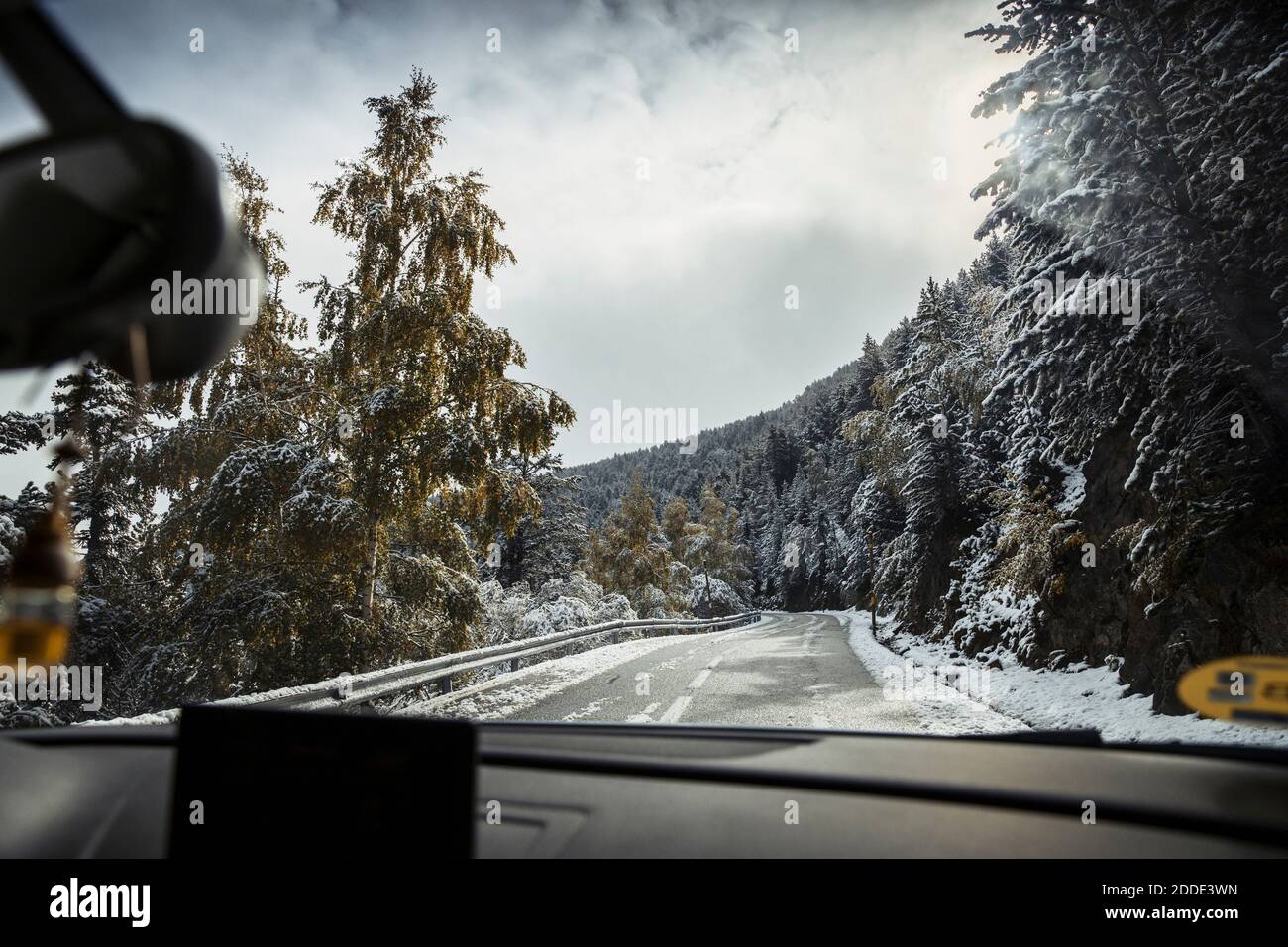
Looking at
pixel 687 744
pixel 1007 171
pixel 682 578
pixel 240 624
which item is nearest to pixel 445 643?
pixel 240 624

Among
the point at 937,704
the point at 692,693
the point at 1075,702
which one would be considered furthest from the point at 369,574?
the point at 1075,702

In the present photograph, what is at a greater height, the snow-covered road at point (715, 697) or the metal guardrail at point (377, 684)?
the metal guardrail at point (377, 684)

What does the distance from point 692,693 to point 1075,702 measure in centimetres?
459

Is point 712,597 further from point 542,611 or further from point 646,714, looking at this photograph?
point 646,714

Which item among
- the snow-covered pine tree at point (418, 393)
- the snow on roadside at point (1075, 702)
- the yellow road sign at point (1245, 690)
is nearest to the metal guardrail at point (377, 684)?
the snow-covered pine tree at point (418, 393)

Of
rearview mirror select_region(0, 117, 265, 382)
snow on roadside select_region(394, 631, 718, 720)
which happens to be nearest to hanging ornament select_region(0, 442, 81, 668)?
rearview mirror select_region(0, 117, 265, 382)

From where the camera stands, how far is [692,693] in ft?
29.9

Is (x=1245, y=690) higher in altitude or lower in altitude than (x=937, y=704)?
higher

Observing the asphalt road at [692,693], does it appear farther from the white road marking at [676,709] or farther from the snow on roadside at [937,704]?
the snow on roadside at [937,704]

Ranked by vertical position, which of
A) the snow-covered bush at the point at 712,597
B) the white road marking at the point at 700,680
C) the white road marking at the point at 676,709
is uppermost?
the white road marking at the point at 676,709

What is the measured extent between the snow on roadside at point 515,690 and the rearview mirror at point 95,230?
214 inches

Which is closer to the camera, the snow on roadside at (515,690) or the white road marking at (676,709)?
the white road marking at (676,709)

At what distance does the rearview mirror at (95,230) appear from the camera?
2.07 ft
